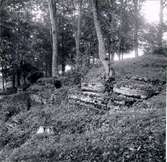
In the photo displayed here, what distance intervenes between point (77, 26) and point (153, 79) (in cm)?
1375

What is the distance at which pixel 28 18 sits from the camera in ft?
67.6

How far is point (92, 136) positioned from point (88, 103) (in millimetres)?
4036

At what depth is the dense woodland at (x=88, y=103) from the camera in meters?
6.04

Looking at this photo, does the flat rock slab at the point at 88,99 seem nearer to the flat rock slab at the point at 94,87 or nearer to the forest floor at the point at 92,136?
the flat rock slab at the point at 94,87

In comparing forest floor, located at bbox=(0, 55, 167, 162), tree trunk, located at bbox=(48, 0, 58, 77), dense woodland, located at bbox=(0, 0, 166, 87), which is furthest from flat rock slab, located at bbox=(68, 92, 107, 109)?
dense woodland, located at bbox=(0, 0, 166, 87)

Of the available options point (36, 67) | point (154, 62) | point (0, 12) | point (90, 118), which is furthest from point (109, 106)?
point (36, 67)

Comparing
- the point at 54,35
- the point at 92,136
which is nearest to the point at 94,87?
the point at 92,136

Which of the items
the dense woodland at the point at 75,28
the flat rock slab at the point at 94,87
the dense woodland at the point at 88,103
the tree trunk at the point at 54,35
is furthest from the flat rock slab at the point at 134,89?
the tree trunk at the point at 54,35

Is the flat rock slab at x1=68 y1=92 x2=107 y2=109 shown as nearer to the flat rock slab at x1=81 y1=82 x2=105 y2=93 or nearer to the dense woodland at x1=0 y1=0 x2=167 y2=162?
the dense woodland at x1=0 y1=0 x2=167 y2=162

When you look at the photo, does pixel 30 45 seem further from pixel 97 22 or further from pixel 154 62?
pixel 154 62

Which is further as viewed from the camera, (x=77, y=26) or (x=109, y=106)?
(x=77, y=26)

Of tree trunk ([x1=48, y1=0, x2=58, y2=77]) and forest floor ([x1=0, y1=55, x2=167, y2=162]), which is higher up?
tree trunk ([x1=48, y1=0, x2=58, y2=77])

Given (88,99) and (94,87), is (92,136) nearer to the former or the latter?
(88,99)

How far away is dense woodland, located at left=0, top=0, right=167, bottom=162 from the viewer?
19.8ft
